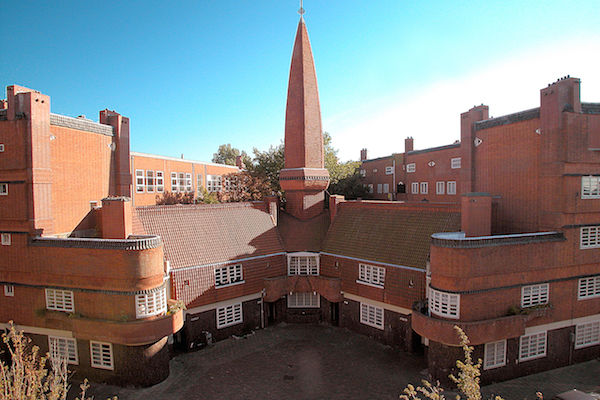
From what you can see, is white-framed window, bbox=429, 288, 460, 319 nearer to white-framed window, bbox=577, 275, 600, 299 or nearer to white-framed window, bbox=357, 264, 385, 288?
white-framed window, bbox=357, 264, 385, 288

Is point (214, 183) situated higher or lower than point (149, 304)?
higher

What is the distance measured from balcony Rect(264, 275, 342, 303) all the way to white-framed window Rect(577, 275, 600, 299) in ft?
47.5

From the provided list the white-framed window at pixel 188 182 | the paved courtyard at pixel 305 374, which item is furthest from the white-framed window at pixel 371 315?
the white-framed window at pixel 188 182

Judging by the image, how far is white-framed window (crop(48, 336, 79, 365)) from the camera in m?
20.0

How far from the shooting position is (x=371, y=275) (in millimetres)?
23969

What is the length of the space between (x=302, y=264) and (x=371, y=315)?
647 cm

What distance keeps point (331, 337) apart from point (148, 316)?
12.2m

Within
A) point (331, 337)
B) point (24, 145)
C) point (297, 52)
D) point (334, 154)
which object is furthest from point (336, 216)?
point (334, 154)

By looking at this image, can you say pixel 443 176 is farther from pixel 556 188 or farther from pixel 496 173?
pixel 556 188

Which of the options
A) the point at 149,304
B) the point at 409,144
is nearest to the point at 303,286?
the point at 149,304

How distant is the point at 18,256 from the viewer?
2042cm

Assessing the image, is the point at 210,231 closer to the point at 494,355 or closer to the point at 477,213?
the point at 477,213

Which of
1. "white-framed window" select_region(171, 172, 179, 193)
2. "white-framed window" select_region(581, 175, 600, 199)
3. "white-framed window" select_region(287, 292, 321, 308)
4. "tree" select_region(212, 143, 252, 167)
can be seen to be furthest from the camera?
"tree" select_region(212, 143, 252, 167)

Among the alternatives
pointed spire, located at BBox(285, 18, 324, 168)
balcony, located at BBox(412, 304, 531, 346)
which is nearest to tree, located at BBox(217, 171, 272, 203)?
pointed spire, located at BBox(285, 18, 324, 168)
